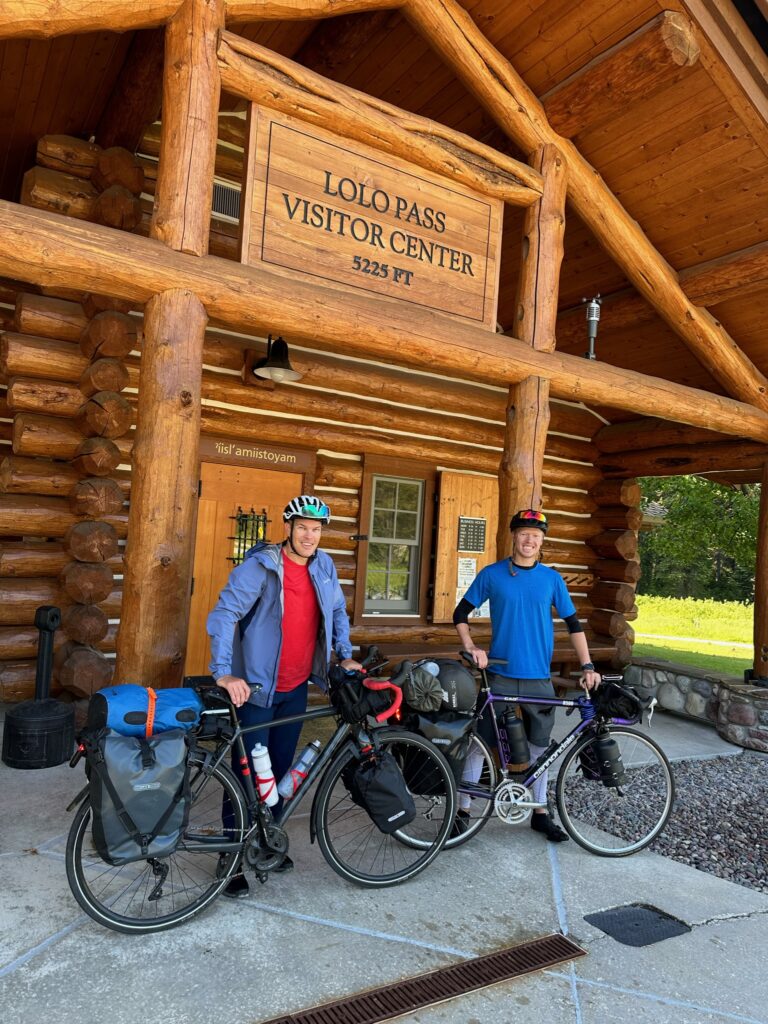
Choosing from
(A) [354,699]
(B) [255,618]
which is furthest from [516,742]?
(B) [255,618]

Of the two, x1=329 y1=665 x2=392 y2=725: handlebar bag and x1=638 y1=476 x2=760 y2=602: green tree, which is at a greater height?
x1=638 y1=476 x2=760 y2=602: green tree

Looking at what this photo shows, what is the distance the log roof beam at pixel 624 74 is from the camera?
214 inches

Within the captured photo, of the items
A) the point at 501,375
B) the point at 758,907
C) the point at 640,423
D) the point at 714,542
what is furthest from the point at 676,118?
the point at 714,542

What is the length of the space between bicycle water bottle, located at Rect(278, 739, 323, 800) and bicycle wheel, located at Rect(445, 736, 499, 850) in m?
0.99

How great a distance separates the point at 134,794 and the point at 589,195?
6.16 meters

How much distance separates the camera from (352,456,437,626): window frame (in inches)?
341

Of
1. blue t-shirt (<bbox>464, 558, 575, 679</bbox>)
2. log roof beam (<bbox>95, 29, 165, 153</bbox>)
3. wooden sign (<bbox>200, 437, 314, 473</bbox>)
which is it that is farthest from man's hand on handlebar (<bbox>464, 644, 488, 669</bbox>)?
Answer: log roof beam (<bbox>95, 29, 165, 153</bbox>)

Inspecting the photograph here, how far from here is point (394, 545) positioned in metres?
9.11

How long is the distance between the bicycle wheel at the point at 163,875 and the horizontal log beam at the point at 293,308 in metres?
2.73

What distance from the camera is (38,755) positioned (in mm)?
5105

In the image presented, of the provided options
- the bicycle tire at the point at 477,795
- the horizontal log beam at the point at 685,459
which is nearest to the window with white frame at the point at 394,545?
the horizontal log beam at the point at 685,459

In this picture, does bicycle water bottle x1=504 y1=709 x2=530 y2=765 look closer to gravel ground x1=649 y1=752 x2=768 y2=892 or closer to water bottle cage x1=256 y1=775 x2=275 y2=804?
gravel ground x1=649 y1=752 x2=768 y2=892

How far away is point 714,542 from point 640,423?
11.6 meters

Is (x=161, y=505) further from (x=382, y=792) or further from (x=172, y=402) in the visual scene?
(x=382, y=792)
